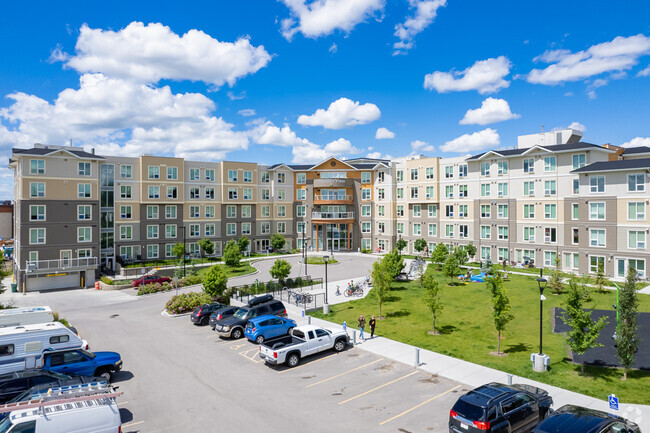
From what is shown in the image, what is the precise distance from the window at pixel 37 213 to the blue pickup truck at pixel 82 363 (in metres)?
33.9

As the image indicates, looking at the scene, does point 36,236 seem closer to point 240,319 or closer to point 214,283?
point 214,283

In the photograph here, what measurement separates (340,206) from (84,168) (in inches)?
1414

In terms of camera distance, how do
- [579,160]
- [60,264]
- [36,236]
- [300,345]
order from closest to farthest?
[300,345], [579,160], [36,236], [60,264]

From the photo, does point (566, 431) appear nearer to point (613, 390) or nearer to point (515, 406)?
point (515, 406)

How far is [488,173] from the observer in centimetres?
5172

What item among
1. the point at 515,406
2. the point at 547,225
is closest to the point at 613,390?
the point at 515,406

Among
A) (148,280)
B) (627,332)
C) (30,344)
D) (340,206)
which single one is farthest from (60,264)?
(627,332)

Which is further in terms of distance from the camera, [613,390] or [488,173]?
[488,173]

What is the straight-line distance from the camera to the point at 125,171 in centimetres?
5372

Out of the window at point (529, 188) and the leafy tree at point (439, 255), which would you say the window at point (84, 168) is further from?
the window at point (529, 188)

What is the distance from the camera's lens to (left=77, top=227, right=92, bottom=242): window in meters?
47.3

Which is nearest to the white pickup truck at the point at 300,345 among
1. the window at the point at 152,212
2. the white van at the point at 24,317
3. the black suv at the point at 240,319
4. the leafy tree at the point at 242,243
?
the black suv at the point at 240,319

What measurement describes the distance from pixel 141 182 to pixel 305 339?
42047mm

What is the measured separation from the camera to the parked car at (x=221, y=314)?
26875mm
